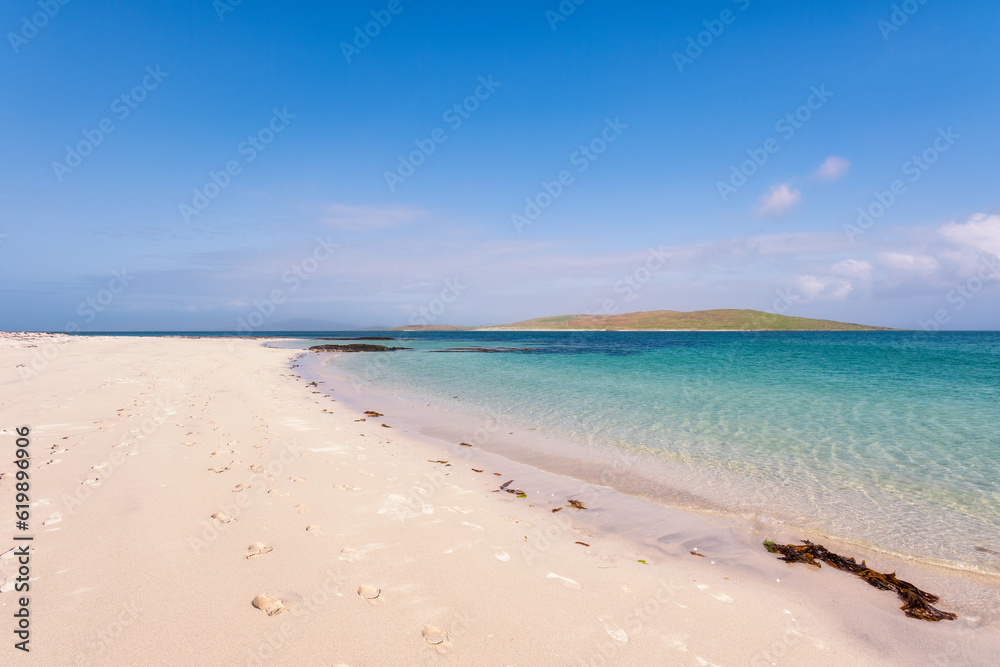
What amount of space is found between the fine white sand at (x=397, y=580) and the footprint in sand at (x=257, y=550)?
0.08 feet

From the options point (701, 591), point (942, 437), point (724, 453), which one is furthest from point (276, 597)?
point (942, 437)

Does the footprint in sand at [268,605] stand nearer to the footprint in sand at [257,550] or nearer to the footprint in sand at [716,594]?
the footprint in sand at [257,550]

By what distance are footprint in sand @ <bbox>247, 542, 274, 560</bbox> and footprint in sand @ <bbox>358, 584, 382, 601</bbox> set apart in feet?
4.87

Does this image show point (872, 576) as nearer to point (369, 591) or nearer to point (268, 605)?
point (369, 591)

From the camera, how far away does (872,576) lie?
542cm

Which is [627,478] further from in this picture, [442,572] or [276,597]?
[276,597]

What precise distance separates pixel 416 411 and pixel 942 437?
17.2 meters

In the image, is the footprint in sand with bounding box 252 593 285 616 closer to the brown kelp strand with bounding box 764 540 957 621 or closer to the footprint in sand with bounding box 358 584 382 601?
the footprint in sand with bounding box 358 584 382 601

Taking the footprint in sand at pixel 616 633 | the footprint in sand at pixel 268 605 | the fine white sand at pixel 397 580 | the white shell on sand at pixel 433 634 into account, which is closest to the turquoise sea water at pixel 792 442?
the fine white sand at pixel 397 580

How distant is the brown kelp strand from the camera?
4.77 meters

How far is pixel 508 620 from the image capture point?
13.6 feet

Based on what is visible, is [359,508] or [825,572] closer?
[825,572]

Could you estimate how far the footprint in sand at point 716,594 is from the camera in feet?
15.8

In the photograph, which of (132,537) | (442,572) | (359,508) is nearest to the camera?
(442,572)
